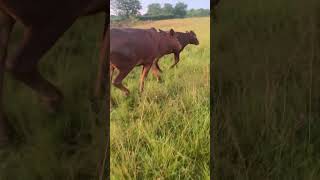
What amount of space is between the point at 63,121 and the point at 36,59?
15cm

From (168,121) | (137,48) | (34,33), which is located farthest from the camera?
(137,48)

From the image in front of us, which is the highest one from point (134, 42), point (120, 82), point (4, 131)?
point (134, 42)

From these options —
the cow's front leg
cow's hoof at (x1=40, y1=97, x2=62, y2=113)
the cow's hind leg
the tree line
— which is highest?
the tree line

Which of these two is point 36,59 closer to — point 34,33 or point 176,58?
point 34,33

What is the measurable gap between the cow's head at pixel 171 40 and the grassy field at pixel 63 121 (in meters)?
0.22

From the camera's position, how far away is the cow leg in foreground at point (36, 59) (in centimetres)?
80

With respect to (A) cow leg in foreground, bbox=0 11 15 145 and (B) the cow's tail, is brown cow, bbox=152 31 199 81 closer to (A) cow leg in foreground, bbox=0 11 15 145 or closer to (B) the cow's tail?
(B) the cow's tail

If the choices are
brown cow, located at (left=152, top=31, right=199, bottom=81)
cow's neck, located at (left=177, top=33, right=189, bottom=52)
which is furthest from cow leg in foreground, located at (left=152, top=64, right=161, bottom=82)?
cow's neck, located at (left=177, top=33, right=189, bottom=52)

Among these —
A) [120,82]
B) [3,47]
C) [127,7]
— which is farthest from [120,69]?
[3,47]

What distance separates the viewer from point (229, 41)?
3.05 ft

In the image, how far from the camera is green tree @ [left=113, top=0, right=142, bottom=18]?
36.0 inches

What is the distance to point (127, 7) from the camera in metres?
0.92

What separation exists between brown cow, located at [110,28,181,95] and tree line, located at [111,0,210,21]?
0.14ft

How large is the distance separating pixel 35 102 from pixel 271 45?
0.58 metres
